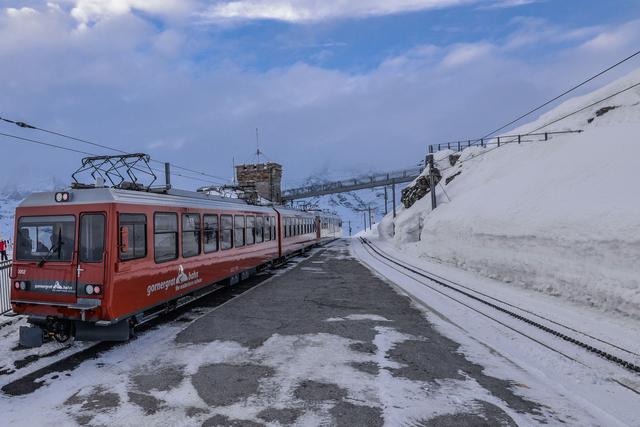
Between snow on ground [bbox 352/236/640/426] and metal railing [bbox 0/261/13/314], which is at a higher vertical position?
metal railing [bbox 0/261/13/314]

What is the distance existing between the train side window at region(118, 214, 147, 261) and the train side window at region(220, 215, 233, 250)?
13.6 feet

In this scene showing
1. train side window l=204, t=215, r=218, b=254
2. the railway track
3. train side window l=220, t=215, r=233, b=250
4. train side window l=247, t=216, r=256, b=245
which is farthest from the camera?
train side window l=247, t=216, r=256, b=245

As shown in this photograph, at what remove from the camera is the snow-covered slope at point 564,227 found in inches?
365

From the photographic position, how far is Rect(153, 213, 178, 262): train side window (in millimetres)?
8180

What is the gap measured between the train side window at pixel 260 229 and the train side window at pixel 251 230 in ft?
1.37

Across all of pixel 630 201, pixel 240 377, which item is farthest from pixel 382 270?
pixel 240 377

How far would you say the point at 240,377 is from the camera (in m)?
5.53

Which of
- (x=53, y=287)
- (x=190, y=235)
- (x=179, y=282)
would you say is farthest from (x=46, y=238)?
(x=190, y=235)

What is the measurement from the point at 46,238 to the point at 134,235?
1.48m

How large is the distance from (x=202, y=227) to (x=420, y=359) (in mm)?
6705

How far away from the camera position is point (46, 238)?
7.11 metres

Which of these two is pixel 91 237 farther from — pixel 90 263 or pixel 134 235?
pixel 134 235

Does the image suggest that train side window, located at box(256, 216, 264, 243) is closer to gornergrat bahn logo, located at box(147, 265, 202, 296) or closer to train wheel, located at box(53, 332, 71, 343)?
gornergrat bahn logo, located at box(147, 265, 202, 296)

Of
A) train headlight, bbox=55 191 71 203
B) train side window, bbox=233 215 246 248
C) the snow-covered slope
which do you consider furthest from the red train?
the snow-covered slope
